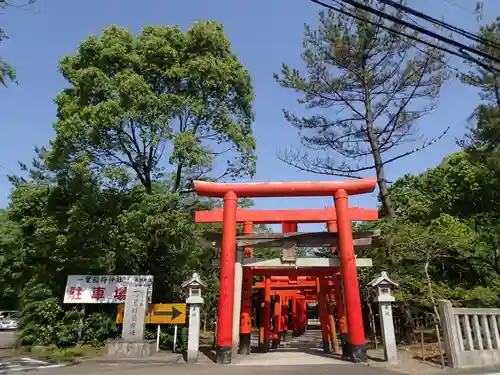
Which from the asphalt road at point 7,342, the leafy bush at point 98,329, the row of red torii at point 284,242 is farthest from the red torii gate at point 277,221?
the asphalt road at point 7,342

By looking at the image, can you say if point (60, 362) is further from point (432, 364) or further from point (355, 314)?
point (432, 364)

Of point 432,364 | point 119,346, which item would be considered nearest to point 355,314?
point 432,364

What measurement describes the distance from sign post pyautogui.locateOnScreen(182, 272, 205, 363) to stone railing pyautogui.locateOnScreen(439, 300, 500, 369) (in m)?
6.69

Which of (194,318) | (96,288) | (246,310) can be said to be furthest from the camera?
(96,288)

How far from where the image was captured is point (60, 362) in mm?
11719

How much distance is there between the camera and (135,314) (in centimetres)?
1340

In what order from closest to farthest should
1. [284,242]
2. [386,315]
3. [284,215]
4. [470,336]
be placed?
[470,336]
[386,315]
[284,242]
[284,215]

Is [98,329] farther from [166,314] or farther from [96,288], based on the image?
[166,314]

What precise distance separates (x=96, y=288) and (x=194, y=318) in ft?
17.7

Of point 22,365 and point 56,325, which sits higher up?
point 56,325

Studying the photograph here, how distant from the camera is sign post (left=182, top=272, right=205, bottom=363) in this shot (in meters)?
11.3

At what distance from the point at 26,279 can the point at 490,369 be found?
18288 mm

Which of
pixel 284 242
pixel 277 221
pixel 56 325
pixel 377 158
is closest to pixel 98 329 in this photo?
pixel 56 325

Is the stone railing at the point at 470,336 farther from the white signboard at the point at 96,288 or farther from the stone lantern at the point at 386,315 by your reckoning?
the white signboard at the point at 96,288
